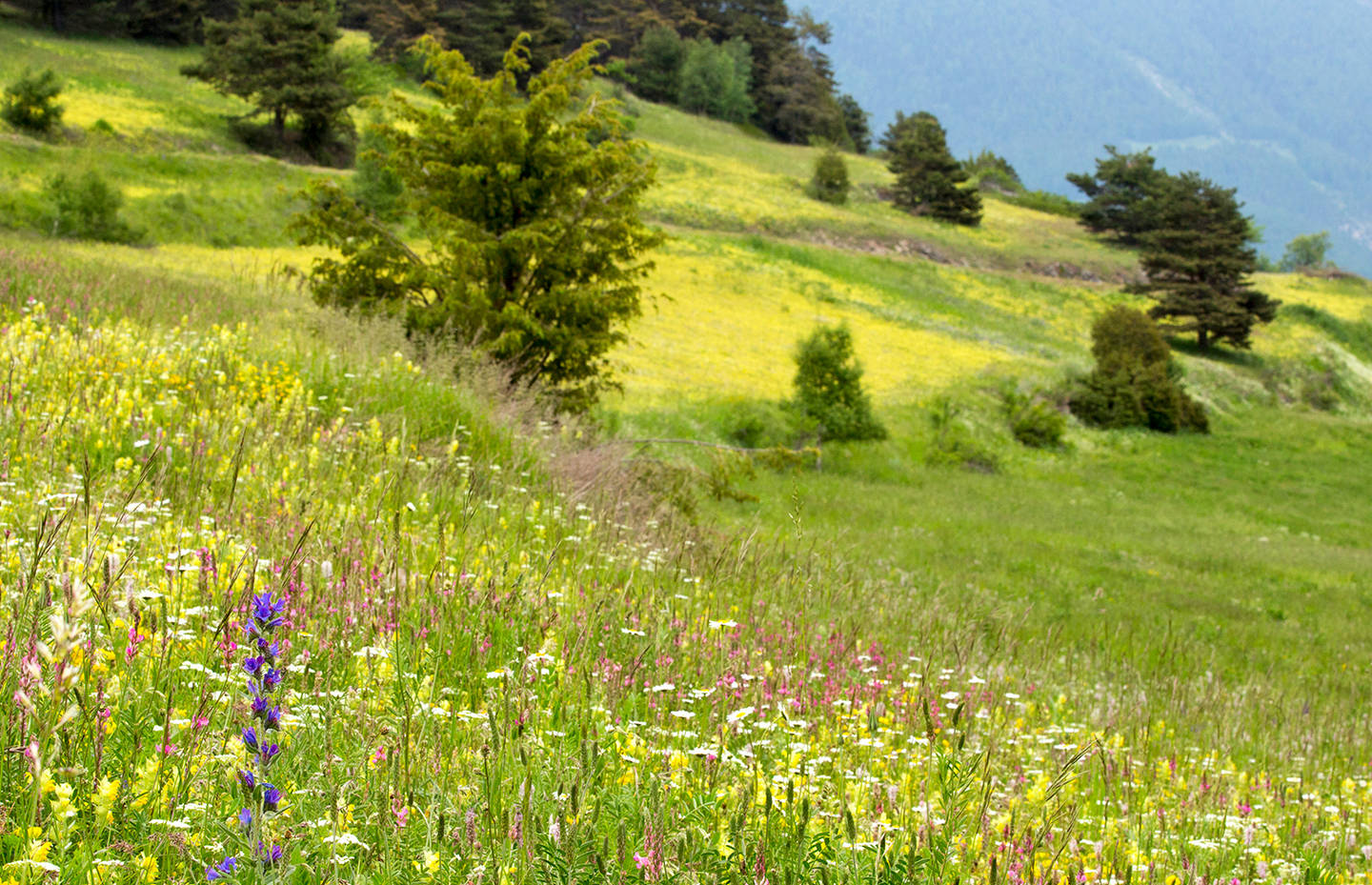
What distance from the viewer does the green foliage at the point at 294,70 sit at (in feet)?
151

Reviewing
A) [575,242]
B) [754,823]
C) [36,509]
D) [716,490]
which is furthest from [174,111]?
[754,823]

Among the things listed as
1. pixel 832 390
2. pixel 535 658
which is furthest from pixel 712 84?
pixel 535 658

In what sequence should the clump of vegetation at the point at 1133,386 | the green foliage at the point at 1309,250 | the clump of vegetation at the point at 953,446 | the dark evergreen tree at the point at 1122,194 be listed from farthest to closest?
the green foliage at the point at 1309,250 → the dark evergreen tree at the point at 1122,194 → the clump of vegetation at the point at 1133,386 → the clump of vegetation at the point at 953,446

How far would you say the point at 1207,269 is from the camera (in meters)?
53.9

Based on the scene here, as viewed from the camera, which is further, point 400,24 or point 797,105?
point 797,105

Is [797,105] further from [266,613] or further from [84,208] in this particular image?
[266,613]

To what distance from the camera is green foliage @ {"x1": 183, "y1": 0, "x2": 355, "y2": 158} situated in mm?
45938

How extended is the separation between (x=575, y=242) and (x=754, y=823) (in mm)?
12694

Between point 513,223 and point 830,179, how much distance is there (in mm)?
61061

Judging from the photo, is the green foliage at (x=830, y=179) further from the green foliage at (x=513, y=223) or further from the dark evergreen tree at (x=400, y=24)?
the green foliage at (x=513, y=223)

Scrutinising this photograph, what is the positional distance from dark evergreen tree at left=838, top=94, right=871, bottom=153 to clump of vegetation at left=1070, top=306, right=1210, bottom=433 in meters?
78.0

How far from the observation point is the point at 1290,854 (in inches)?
120

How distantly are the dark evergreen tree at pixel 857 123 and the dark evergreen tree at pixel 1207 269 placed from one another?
6250 centimetres

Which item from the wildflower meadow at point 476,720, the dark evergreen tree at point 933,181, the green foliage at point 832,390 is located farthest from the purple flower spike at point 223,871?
the dark evergreen tree at point 933,181
